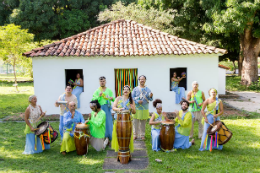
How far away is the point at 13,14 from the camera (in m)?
25.8

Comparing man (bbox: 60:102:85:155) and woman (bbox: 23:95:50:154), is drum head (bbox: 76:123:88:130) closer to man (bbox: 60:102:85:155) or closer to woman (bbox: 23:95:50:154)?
man (bbox: 60:102:85:155)

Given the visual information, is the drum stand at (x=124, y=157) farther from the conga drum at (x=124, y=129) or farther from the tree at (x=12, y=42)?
the tree at (x=12, y=42)

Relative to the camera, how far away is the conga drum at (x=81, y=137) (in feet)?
19.5

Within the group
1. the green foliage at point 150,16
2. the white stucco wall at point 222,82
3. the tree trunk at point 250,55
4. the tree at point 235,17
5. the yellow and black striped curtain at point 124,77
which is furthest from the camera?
the tree trunk at point 250,55

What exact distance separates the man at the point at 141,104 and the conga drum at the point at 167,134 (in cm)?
115

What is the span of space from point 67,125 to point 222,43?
19.5 meters

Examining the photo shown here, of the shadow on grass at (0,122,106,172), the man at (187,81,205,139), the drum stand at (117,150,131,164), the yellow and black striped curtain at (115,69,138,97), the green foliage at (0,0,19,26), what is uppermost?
the green foliage at (0,0,19,26)

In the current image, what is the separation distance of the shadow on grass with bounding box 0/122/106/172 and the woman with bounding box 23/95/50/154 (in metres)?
0.17

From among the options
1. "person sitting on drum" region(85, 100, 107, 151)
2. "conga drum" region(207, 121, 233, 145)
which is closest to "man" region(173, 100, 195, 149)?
"conga drum" region(207, 121, 233, 145)

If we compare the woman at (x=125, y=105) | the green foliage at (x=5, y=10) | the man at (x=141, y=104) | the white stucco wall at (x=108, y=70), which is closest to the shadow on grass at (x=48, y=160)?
the woman at (x=125, y=105)

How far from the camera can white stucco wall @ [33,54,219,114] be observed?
10.6m

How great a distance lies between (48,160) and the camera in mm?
5871

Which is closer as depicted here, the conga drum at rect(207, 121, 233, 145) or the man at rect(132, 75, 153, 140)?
the conga drum at rect(207, 121, 233, 145)

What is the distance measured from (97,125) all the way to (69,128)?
701 mm
